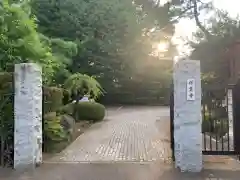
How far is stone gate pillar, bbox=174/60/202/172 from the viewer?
Answer: 712cm

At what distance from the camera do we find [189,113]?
7.13m

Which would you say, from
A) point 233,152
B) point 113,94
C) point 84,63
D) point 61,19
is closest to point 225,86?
point 233,152

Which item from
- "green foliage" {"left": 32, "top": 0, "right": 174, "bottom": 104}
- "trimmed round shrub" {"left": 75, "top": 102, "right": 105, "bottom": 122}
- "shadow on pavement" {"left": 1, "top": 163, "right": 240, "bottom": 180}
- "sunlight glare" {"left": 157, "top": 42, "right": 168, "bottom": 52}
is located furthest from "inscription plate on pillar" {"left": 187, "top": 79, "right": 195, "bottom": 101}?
"sunlight glare" {"left": 157, "top": 42, "right": 168, "bottom": 52}

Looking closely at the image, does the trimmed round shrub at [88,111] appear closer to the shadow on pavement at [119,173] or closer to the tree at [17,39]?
the tree at [17,39]

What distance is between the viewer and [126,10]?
30.0 m

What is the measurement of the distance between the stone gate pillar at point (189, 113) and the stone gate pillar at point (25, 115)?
2955 mm

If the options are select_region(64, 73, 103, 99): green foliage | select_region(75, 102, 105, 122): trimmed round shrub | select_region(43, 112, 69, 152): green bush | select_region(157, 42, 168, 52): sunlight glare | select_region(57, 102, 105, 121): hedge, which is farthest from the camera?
select_region(157, 42, 168, 52): sunlight glare

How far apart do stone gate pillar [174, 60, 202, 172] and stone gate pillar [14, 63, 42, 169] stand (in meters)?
2.95

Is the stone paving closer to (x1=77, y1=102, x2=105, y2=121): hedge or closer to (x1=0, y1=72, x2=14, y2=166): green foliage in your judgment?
(x1=0, y1=72, x2=14, y2=166): green foliage

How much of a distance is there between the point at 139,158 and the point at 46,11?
19.5m

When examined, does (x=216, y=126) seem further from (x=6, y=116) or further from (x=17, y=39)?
(x=17, y=39)

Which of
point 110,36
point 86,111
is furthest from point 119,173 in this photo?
point 110,36

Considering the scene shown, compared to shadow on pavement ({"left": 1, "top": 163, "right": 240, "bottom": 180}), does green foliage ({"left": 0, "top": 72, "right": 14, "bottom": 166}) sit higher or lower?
higher

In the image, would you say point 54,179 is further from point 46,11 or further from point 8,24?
point 46,11
